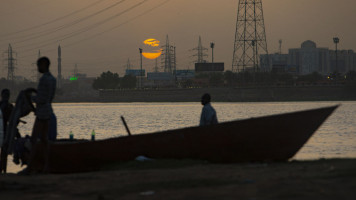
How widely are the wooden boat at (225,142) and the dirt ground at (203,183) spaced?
522mm

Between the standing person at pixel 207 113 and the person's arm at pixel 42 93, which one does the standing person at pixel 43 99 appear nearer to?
the person's arm at pixel 42 93

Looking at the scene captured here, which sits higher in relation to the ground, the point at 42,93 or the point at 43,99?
the point at 42,93

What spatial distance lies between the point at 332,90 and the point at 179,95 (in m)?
38.4

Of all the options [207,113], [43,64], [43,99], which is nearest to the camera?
[43,99]

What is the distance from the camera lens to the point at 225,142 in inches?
423

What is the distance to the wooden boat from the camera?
34.1 feet

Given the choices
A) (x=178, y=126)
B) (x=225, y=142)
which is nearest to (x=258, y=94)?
(x=178, y=126)

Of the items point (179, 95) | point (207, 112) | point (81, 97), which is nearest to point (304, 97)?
point (179, 95)

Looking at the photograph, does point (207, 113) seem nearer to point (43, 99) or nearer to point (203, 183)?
point (43, 99)

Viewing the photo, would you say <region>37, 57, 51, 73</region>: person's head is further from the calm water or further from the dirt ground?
the calm water

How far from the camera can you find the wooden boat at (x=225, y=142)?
34.1 ft

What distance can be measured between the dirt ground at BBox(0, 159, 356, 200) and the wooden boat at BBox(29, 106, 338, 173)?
1.71 feet

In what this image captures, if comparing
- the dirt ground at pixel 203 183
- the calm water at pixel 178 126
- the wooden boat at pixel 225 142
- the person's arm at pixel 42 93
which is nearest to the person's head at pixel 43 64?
the person's arm at pixel 42 93

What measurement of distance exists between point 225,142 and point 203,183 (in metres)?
2.84
